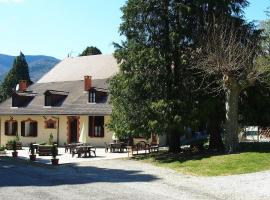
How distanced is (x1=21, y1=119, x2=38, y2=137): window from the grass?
1872cm

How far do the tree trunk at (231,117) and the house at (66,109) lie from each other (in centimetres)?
1296

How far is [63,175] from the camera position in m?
21.8

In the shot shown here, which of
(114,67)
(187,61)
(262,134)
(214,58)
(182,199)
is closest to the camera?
(182,199)

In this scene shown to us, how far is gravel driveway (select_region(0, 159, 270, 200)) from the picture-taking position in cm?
1609

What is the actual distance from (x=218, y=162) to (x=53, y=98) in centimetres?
2427

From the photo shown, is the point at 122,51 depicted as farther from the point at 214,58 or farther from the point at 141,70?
the point at 214,58

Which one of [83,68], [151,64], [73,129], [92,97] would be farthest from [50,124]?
[151,64]

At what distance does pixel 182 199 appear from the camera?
607 inches

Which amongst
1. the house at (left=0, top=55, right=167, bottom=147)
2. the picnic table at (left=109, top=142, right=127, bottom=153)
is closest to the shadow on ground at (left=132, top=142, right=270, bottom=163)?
the picnic table at (left=109, top=142, right=127, bottom=153)

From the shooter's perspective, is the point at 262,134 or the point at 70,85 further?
the point at 70,85

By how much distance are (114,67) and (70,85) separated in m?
4.51

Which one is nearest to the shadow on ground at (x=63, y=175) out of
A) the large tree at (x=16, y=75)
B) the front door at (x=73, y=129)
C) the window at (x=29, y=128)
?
the front door at (x=73, y=129)

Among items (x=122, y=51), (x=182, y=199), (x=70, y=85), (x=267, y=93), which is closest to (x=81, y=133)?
(x=70, y=85)

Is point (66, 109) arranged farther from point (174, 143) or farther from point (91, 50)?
point (91, 50)
